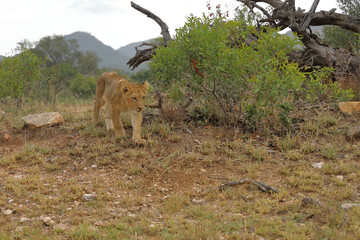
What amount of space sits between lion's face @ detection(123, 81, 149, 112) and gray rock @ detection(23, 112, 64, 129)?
7.74 feet

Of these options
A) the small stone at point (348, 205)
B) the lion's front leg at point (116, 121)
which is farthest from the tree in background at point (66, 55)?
the small stone at point (348, 205)

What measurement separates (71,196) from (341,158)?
4223 millimetres

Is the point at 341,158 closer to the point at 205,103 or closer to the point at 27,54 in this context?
the point at 205,103

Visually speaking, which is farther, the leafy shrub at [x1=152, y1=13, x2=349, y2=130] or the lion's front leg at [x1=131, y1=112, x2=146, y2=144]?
the lion's front leg at [x1=131, y1=112, x2=146, y2=144]

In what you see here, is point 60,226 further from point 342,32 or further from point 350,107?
point 342,32

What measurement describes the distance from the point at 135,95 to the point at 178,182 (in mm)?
1829

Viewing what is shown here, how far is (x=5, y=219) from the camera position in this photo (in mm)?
4242

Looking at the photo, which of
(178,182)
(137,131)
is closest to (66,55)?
(137,131)

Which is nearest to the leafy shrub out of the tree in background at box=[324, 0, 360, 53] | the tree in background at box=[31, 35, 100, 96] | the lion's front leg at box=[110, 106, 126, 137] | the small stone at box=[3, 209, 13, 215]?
the lion's front leg at box=[110, 106, 126, 137]

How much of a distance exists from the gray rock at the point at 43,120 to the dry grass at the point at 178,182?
19cm

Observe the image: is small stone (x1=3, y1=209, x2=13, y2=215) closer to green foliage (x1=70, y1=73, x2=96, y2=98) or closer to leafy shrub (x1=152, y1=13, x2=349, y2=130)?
leafy shrub (x1=152, y1=13, x2=349, y2=130)

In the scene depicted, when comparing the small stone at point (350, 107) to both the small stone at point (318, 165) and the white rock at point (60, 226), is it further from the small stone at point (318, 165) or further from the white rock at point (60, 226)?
the white rock at point (60, 226)

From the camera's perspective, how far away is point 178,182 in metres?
5.24

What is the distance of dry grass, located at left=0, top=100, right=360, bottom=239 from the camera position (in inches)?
153
